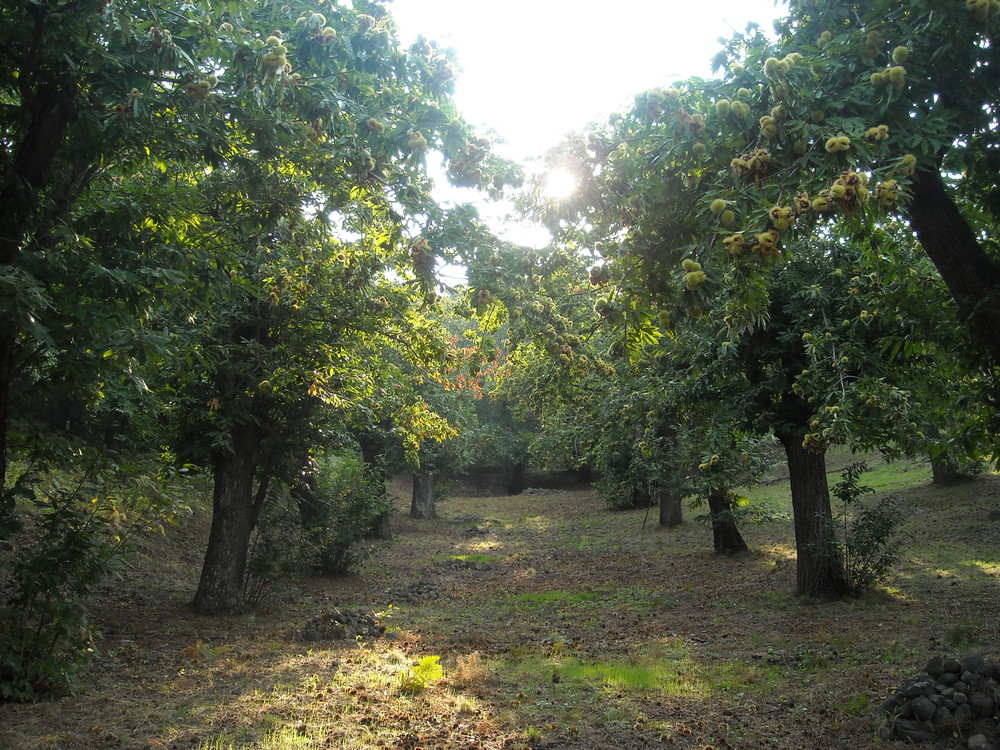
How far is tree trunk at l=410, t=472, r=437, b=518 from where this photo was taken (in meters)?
26.9

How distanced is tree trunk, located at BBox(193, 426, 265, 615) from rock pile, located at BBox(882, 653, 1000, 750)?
331 inches

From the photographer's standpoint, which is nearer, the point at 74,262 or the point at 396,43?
the point at 74,262

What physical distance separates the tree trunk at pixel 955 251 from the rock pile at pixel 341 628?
7366 mm

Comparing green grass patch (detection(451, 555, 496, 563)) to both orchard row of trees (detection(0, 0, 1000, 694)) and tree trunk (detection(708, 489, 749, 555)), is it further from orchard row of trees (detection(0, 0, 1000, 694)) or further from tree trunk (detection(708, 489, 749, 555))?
orchard row of trees (detection(0, 0, 1000, 694))

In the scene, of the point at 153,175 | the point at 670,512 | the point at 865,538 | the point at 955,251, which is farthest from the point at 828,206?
the point at 670,512

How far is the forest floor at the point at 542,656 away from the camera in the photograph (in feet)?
17.3

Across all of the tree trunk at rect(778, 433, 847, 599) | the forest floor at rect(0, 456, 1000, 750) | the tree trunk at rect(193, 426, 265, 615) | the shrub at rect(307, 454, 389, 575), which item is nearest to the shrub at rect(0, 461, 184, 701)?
the forest floor at rect(0, 456, 1000, 750)

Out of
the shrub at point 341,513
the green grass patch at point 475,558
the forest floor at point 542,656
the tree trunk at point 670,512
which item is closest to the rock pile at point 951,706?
the forest floor at point 542,656

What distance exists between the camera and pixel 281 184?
670 centimetres

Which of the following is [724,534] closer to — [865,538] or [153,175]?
[865,538]

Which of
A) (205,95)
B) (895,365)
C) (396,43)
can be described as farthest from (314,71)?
(895,365)

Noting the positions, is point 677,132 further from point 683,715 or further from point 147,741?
point 147,741

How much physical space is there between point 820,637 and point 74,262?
321 inches

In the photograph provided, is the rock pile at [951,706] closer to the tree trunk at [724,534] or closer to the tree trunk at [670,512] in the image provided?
the tree trunk at [724,534]
